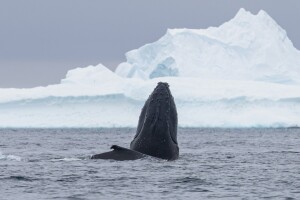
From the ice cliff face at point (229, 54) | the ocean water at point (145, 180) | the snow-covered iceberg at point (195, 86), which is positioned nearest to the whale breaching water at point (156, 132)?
the ocean water at point (145, 180)

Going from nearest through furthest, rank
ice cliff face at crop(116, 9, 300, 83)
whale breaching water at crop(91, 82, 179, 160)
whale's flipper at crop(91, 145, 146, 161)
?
1. whale's flipper at crop(91, 145, 146, 161)
2. whale breaching water at crop(91, 82, 179, 160)
3. ice cliff face at crop(116, 9, 300, 83)

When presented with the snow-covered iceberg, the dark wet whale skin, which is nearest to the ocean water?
the dark wet whale skin

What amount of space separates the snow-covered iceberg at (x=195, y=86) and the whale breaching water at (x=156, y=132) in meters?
49.0

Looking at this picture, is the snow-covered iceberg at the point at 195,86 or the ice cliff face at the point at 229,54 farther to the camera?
the ice cliff face at the point at 229,54

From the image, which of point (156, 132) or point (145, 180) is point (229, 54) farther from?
point (145, 180)

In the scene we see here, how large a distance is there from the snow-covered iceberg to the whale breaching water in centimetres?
4897

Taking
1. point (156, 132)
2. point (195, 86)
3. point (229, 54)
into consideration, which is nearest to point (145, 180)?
point (156, 132)

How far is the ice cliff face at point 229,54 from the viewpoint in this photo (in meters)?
75.7

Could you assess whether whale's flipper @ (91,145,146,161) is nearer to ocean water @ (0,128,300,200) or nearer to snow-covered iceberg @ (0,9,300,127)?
ocean water @ (0,128,300,200)

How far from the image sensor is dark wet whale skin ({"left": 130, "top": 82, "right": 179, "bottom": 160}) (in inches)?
658

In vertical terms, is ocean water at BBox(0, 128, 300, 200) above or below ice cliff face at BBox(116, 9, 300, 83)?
below

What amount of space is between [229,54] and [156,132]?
6161 centimetres

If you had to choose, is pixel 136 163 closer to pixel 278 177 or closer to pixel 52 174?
pixel 52 174

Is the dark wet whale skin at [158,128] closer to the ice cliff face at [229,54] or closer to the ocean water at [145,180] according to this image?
the ocean water at [145,180]
